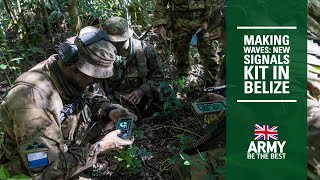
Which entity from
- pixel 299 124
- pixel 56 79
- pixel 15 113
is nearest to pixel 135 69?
pixel 56 79

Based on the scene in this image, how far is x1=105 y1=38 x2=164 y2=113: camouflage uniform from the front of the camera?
185 inches

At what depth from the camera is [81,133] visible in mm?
3322

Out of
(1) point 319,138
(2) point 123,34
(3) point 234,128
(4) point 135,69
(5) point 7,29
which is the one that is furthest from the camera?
(5) point 7,29

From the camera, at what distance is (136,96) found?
15.0 feet

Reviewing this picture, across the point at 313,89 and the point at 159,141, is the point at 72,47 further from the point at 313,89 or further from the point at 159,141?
the point at 159,141

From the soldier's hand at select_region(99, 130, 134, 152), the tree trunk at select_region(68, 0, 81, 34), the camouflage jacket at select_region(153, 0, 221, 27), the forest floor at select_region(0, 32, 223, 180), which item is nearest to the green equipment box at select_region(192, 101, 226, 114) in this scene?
the forest floor at select_region(0, 32, 223, 180)

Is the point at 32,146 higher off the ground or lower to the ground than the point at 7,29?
lower

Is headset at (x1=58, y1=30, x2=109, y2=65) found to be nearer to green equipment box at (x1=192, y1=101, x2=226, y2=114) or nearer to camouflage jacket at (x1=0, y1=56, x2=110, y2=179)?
camouflage jacket at (x1=0, y1=56, x2=110, y2=179)

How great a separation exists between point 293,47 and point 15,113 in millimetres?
1832

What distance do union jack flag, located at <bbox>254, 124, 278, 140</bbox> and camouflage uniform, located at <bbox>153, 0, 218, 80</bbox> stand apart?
271 centimetres

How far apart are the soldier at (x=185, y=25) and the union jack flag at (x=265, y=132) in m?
2.71

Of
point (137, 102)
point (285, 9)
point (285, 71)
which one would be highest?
point (285, 9)

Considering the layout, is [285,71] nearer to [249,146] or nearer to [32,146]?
[249,146]

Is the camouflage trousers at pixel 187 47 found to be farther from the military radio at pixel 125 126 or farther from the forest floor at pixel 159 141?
the military radio at pixel 125 126
